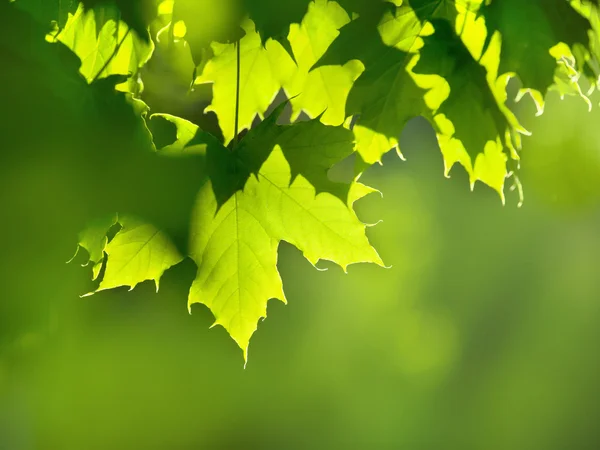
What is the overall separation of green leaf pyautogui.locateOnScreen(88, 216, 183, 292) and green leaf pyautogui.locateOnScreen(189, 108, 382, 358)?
0.04 m

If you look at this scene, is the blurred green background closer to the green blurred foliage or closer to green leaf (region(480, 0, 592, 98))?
the green blurred foliage

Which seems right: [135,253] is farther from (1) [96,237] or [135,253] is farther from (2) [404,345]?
(2) [404,345]

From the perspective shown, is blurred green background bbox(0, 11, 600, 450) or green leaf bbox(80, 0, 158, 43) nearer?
green leaf bbox(80, 0, 158, 43)

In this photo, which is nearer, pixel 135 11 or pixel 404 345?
pixel 135 11

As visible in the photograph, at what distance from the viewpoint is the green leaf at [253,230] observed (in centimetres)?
93

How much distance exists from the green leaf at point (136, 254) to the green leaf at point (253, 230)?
4 centimetres

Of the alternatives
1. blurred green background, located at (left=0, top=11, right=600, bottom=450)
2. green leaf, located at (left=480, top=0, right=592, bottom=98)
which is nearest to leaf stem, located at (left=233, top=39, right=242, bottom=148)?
green leaf, located at (left=480, top=0, right=592, bottom=98)

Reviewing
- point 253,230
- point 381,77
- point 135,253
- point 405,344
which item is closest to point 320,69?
point 381,77

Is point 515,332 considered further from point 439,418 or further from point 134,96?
point 134,96

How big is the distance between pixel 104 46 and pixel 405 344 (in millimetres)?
7551

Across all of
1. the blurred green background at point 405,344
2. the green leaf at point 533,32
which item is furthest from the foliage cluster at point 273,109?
Answer: the blurred green background at point 405,344

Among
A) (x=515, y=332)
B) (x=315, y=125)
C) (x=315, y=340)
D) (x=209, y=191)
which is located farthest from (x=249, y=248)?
(x=515, y=332)

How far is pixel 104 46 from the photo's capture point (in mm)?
960

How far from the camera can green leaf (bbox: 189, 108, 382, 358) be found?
36.5 inches
